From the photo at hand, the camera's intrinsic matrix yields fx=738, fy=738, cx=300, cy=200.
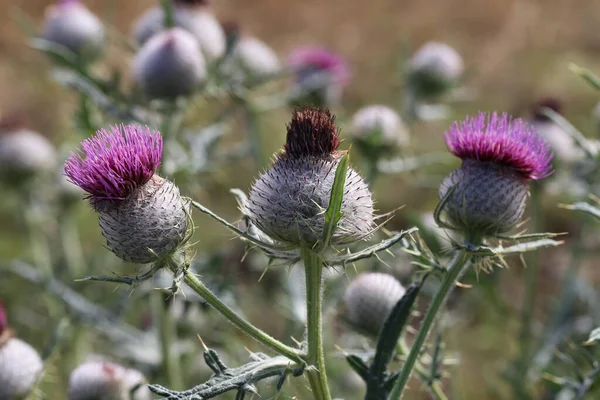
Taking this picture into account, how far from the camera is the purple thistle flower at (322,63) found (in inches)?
258

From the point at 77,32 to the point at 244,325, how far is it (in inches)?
161

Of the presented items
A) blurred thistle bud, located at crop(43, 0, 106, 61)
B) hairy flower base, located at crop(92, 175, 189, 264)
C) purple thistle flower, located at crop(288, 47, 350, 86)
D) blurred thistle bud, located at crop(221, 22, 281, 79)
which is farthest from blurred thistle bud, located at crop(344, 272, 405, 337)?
blurred thistle bud, located at crop(43, 0, 106, 61)

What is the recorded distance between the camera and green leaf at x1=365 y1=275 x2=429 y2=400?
2.87 metres

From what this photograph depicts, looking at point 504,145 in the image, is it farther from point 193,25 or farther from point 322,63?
point 322,63

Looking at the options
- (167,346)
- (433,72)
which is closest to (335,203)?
(167,346)

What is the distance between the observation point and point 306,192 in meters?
2.65

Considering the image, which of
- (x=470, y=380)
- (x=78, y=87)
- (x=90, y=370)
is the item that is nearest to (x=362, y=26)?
(x=470, y=380)

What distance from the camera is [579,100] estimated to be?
544 inches

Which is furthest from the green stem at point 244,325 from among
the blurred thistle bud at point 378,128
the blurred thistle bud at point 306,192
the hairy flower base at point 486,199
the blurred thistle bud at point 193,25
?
the blurred thistle bud at point 193,25

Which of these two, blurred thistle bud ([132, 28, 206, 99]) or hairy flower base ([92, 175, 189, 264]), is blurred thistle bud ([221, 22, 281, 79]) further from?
hairy flower base ([92, 175, 189, 264])

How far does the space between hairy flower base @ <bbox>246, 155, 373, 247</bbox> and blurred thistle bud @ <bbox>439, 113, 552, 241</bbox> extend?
436 millimetres

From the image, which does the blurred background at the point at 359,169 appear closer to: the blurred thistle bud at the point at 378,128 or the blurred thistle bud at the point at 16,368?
the blurred thistle bud at the point at 16,368

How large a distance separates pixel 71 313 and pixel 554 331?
11.3 feet

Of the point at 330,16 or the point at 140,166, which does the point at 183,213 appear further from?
the point at 330,16
